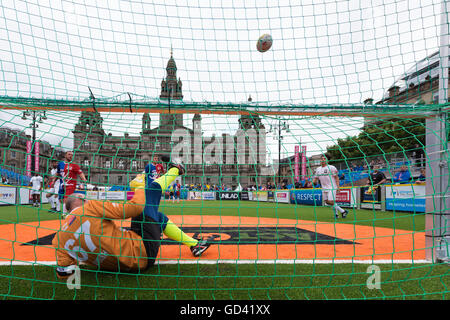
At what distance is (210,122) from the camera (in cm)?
363

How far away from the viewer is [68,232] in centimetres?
245

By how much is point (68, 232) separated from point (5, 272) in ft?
3.40

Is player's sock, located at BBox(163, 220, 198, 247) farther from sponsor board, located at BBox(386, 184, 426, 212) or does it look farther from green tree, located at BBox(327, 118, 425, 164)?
sponsor board, located at BBox(386, 184, 426, 212)

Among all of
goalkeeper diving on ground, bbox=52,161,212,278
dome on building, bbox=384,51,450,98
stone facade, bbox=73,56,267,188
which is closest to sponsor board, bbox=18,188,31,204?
stone facade, bbox=73,56,267,188

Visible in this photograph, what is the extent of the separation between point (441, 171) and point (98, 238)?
389 centimetres

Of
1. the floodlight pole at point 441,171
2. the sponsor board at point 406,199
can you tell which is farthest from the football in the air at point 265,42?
the sponsor board at point 406,199

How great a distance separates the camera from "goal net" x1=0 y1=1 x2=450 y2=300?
99.7 inches

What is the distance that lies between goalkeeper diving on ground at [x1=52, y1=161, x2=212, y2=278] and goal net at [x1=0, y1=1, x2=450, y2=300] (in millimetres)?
14

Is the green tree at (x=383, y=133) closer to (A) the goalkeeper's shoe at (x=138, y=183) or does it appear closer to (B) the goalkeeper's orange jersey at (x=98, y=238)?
(B) the goalkeeper's orange jersey at (x=98, y=238)

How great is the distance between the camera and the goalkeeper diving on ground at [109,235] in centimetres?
245

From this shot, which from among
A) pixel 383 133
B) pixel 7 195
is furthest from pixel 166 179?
pixel 7 195

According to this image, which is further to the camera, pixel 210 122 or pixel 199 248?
pixel 210 122

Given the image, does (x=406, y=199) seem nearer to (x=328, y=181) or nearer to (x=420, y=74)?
(x=328, y=181)
